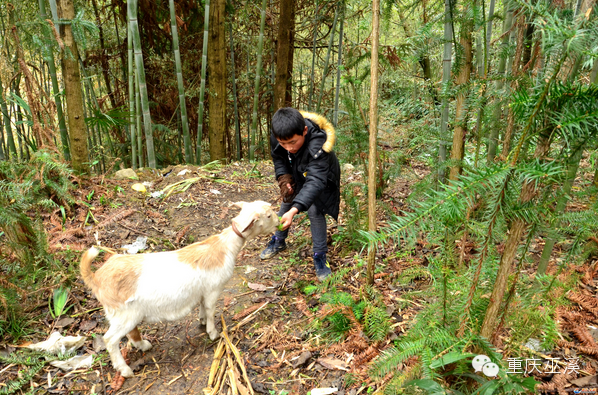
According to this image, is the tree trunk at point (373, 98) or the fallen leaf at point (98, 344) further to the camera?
the fallen leaf at point (98, 344)

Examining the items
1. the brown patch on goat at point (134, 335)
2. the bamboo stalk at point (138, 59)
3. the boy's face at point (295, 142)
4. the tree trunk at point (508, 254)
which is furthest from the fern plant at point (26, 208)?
the tree trunk at point (508, 254)

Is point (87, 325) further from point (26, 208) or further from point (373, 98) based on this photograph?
point (373, 98)

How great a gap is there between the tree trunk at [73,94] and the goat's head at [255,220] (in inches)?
115

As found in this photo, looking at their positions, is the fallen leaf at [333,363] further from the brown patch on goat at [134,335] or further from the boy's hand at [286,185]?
the boy's hand at [286,185]

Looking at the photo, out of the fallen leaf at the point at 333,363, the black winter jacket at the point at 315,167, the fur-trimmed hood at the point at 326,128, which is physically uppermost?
the fur-trimmed hood at the point at 326,128

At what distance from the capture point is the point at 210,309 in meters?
2.56

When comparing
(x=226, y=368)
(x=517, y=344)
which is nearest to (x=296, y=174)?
(x=226, y=368)

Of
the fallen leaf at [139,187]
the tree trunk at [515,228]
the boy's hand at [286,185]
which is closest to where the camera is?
the tree trunk at [515,228]

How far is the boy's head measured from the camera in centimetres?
279

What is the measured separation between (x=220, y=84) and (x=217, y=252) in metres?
4.59

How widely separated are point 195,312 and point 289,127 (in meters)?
1.80

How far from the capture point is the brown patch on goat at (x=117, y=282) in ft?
7.25

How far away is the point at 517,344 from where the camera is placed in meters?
1.62

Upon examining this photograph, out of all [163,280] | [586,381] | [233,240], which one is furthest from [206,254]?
[586,381]
